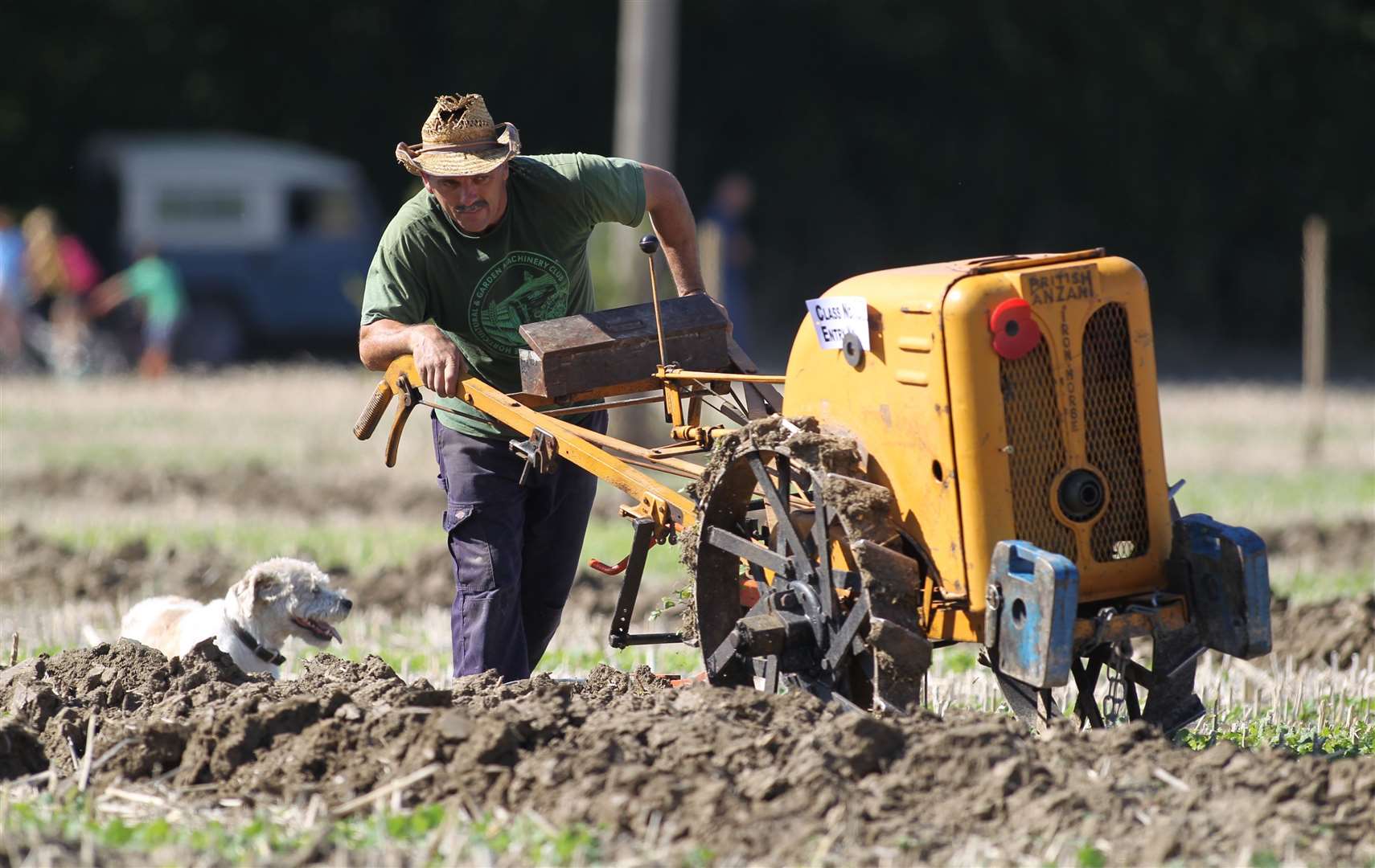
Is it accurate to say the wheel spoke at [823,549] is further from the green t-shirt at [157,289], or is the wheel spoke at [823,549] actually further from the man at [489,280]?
the green t-shirt at [157,289]

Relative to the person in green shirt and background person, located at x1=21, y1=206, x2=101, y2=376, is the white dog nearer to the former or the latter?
the person in green shirt

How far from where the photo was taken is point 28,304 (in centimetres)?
2108

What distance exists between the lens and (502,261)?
5.95 meters

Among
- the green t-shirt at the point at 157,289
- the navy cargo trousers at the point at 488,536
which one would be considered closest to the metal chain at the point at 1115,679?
the navy cargo trousers at the point at 488,536

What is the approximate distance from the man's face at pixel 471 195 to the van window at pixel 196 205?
57.3ft

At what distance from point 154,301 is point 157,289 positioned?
0.50 ft

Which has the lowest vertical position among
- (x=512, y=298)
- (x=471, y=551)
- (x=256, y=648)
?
(x=256, y=648)

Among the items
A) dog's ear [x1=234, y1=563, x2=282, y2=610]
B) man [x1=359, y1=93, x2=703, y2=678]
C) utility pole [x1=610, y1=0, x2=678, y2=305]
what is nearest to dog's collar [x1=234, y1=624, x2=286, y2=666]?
dog's ear [x1=234, y1=563, x2=282, y2=610]

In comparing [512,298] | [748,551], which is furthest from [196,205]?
A: [748,551]

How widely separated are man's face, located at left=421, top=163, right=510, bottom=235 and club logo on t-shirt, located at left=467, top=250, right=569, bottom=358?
6.8 inches

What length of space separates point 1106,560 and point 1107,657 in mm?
327

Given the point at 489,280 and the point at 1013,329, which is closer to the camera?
the point at 1013,329

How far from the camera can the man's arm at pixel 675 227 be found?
245 inches

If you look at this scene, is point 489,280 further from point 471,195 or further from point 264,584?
point 264,584
